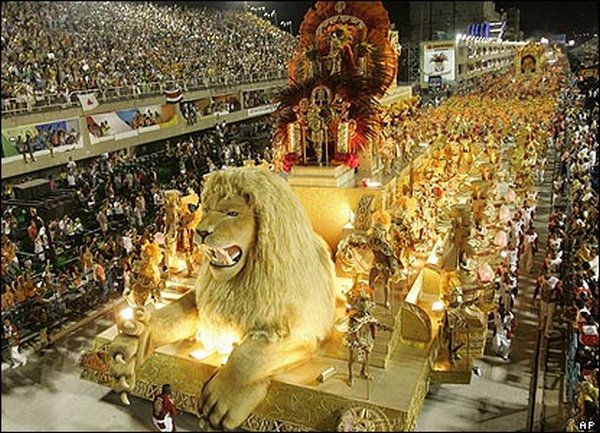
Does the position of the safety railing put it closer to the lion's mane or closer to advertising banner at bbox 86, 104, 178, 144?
advertising banner at bbox 86, 104, 178, 144

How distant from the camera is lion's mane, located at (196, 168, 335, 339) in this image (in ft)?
13.8

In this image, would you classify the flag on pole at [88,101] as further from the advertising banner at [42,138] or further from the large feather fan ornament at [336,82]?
the large feather fan ornament at [336,82]

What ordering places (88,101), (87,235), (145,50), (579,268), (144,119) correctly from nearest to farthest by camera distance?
(579,268)
(88,101)
(145,50)
(87,235)
(144,119)

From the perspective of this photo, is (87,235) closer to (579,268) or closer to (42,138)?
(42,138)

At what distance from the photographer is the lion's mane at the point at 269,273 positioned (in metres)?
4.21

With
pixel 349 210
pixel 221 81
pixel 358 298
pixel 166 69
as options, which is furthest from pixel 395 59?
pixel 358 298

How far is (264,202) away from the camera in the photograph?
419 cm

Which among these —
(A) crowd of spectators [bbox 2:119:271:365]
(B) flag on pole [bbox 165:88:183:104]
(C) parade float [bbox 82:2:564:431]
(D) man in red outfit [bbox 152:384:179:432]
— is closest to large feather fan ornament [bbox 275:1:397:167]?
(C) parade float [bbox 82:2:564:431]

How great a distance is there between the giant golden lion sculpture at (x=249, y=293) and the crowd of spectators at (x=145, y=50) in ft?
4.92

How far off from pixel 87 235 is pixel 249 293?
5.96m

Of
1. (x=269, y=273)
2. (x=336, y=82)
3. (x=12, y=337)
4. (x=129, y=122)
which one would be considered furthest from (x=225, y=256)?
(x=129, y=122)

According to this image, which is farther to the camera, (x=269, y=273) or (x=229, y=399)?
(x=269, y=273)

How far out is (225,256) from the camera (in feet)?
13.7

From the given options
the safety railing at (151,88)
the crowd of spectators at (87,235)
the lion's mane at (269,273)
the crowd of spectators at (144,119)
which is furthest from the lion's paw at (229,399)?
the crowd of spectators at (144,119)
